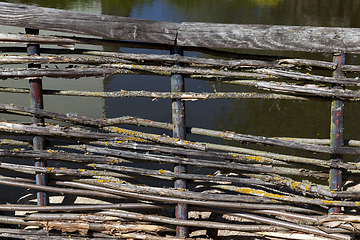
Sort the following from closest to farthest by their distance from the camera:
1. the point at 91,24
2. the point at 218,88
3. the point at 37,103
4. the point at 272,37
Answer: the point at 272,37 < the point at 91,24 < the point at 37,103 < the point at 218,88

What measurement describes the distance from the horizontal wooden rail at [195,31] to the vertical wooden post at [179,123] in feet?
0.49

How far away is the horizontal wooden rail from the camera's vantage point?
194 cm

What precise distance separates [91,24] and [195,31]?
63cm

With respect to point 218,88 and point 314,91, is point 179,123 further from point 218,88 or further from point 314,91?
point 218,88

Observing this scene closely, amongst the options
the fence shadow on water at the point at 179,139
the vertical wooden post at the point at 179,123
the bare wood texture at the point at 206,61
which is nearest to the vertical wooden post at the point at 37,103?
the fence shadow on water at the point at 179,139

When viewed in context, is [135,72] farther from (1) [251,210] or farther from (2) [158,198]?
(1) [251,210]

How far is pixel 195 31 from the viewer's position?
6.63 ft

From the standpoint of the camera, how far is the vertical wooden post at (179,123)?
2.14m

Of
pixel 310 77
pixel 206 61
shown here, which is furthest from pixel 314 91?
pixel 206 61

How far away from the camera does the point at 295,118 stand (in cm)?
459

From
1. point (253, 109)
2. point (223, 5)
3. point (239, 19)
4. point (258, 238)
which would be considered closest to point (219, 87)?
point (253, 109)

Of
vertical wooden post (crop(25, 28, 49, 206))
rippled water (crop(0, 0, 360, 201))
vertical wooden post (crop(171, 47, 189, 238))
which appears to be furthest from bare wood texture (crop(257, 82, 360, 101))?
rippled water (crop(0, 0, 360, 201))

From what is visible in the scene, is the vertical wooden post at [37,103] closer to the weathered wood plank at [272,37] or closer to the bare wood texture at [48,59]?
the bare wood texture at [48,59]

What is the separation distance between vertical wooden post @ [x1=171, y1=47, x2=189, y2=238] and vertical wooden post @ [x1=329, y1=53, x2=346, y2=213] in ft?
2.92
